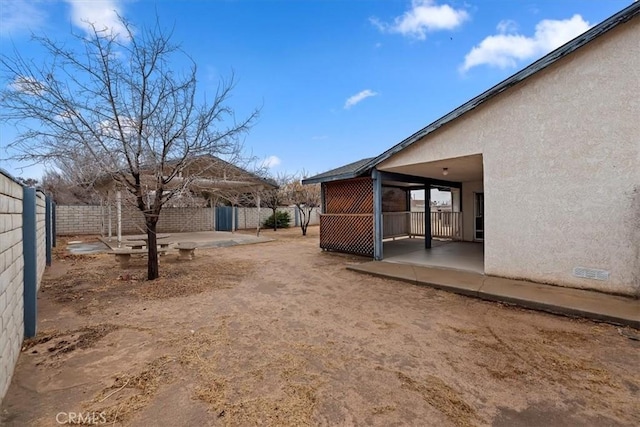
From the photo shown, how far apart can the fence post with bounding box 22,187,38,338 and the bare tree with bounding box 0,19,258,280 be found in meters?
1.85

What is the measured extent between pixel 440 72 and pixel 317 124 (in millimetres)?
7698

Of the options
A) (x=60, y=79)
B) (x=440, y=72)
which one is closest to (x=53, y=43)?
(x=60, y=79)

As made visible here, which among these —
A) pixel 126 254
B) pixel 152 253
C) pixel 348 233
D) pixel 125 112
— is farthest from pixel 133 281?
pixel 348 233

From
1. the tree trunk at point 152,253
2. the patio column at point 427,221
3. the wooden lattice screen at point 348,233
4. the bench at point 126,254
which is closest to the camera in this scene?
the tree trunk at point 152,253

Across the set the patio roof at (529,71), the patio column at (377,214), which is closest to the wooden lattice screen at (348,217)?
the patio column at (377,214)

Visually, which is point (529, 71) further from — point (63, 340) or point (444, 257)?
point (63, 340)

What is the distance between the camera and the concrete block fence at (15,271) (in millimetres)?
2322

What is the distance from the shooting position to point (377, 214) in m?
7.90

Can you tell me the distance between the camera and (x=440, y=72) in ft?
34.9

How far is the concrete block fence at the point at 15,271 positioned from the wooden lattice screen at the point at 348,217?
6.83m

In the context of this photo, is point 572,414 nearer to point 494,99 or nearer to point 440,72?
point 494,99

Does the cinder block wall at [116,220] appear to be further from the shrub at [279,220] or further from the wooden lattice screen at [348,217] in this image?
the wooden lattice screen at [348,217]

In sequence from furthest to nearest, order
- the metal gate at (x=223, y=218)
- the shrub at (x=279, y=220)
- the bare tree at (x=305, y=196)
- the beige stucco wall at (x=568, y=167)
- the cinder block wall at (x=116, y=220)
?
the shrub at (x=279, y=220) → the metal gate at (x=223, y=218) → the bare tree at (x=305, y=196) → the cinder block wall at (x=116, y=220) → the beige stucco wall at (x=568, y=167)

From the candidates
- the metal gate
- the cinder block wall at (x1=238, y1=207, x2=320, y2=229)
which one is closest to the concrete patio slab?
the metal gate
